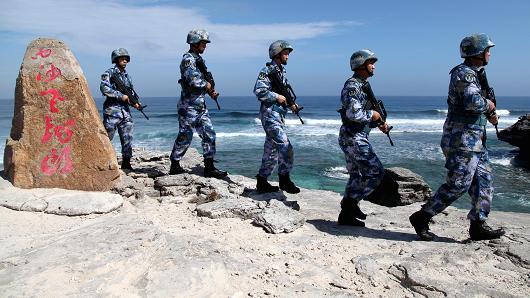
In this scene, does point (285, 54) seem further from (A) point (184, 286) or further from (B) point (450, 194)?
(A) point (184, 286)

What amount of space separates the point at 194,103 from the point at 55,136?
6.44 feet

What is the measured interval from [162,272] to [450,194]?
9.73 feet

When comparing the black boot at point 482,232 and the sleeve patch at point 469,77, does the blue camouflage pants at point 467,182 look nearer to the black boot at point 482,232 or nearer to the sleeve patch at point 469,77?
the black boot at point 482,232

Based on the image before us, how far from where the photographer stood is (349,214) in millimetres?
5219

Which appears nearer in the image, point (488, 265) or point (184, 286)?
point (184, 286)

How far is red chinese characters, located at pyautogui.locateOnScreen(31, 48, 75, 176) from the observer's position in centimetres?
568

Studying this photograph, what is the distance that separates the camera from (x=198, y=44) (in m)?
6.29

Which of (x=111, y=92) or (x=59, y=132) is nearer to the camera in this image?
(x=59, y=132)

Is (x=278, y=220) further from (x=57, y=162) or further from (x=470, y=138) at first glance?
(x=57, y=162)

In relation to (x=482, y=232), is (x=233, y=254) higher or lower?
lower

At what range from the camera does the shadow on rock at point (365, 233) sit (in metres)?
4.80

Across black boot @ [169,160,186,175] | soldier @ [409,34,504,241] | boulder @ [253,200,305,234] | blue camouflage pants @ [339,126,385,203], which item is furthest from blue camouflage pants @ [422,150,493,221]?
black boot @ [169,160,186,175]

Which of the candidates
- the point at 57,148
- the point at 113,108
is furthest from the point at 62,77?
the point at 113,108

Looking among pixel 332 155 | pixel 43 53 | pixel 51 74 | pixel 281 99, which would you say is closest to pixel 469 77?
pixel 281 99
